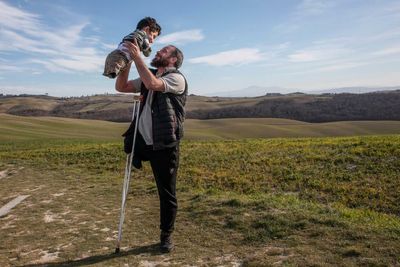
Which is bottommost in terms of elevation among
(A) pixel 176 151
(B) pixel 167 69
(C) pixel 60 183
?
(C) pixel 60 183

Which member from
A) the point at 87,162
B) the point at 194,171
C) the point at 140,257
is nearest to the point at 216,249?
the point at 140,257

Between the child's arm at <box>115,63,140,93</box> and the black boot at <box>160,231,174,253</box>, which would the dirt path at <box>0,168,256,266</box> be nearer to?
the black boot at <box>160,231,174,253</box>

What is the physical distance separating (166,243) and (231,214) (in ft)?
5.89

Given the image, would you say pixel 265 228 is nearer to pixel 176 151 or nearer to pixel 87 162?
pixel 176 151

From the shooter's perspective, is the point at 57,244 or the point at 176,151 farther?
the point at 57,244

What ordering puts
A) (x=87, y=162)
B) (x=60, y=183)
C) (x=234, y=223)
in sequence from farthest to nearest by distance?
(x=87, y=162) < (x=60, y=183) < (x=234, y=223)

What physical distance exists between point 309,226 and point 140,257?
8.16ft

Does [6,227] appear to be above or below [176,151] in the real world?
below

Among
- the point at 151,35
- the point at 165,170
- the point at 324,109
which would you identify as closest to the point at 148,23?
the point at 151,35

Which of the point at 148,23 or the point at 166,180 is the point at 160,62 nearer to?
the point at 148,23

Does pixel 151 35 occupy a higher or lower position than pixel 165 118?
higher

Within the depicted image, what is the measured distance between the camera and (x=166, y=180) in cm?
546

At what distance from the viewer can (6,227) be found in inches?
274

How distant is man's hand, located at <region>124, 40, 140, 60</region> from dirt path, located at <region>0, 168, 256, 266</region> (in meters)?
2.47
